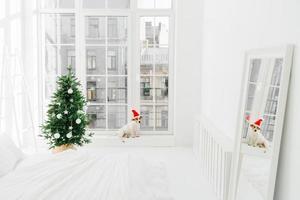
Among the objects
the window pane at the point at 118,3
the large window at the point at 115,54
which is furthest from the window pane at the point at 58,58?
the window pane at the point at 118,3

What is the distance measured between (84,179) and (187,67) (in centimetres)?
340

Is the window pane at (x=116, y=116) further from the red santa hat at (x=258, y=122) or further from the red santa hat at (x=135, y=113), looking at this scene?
the red santa hat at (x=258, y=122)

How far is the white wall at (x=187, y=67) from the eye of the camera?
253 inches

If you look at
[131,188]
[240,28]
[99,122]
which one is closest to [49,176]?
[131,188]

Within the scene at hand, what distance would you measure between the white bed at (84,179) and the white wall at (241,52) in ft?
3.08

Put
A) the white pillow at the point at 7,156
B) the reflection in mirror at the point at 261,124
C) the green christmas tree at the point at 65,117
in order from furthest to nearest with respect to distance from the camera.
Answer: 1. the green christmas tree at the point at 65,117
2. the white pillow at the point at 7,156
3. the reflection in mirror at the point at 261,124

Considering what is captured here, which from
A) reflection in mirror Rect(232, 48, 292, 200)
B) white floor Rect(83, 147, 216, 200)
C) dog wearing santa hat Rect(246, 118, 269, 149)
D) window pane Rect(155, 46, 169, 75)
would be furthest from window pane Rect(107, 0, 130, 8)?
dog wearing santa hat Rect(246, 118, 269, 149)

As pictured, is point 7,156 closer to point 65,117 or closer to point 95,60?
point 65,117

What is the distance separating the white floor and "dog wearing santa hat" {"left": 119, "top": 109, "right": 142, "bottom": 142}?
20 cm

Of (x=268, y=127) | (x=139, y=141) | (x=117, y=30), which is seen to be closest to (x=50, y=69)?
(x=117, y=30)

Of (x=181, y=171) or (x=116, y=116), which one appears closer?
(x=181, y=171)

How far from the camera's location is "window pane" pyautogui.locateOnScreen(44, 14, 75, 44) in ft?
22.5

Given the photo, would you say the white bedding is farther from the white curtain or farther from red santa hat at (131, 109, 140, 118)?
red santa hat at (131, 109, 140, 118)

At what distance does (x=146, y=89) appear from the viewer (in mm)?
6859
